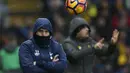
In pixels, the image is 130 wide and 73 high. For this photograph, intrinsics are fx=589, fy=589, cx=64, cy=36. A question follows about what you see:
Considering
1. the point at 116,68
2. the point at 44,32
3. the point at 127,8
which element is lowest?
the point at 116,68

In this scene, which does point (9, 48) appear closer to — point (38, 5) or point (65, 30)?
point (65, 30)

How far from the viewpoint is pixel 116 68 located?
15.6 metres

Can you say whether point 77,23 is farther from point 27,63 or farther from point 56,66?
point 27,63

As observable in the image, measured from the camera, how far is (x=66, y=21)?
17.8 meters

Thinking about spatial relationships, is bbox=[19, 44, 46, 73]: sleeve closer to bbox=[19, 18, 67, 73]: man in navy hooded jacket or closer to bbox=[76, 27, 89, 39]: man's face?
bbox=[19, 18, 67, 73]: man in navy hooded jacket

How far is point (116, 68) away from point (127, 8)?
8.92 ft

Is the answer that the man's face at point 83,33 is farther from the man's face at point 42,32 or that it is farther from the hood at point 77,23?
the man's face at point 42,32

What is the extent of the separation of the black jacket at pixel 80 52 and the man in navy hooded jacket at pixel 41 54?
3.90ft

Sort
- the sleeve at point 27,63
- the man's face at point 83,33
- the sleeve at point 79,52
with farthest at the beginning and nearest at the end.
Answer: the man's face at point 83,33 < the sleeve at point 79,52 < the sleeve at point 27,63

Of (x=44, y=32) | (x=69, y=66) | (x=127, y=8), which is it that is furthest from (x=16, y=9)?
(x=44, y=32)

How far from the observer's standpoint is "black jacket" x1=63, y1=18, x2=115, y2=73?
10.5 metres

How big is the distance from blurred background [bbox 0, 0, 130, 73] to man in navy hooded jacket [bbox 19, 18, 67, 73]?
5.71 meters

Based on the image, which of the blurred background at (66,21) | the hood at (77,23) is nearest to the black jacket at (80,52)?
the hood at (77,23)

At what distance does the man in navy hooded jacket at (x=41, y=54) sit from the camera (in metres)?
9.16
